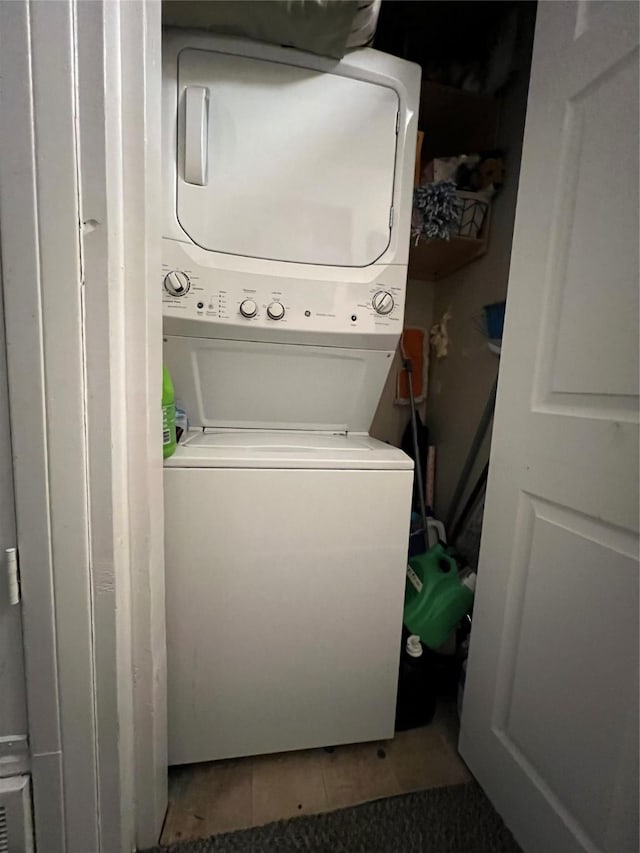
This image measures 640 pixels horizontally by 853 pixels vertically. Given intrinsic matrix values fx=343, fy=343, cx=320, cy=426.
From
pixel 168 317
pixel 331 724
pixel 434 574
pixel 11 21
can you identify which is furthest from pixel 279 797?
pixel 11 21

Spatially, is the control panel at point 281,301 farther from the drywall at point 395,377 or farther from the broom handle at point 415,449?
the drywall at point 395,377

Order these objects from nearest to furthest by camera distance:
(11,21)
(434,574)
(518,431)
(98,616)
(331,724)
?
(11,21), (98,616), (518,431), (331,724), (434,574)

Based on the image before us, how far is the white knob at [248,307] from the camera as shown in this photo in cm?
100

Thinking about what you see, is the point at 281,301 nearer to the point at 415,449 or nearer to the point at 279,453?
the point at 279,453

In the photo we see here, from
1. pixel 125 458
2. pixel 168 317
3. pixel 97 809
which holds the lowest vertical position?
pixel 97 809

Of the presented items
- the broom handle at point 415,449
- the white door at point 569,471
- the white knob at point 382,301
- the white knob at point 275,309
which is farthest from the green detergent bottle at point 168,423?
the broom handle at point 415,449

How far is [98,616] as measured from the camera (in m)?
0.64

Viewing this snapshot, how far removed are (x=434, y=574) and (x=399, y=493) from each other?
403 millimetres

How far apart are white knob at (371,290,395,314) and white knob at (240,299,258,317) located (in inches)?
14.3

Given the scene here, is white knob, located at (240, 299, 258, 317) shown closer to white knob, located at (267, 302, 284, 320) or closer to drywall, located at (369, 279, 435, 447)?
white knob, located at (267, 302, 284, 320)

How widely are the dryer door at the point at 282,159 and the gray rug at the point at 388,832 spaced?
4.95 feet

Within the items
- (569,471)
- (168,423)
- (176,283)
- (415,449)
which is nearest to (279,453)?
(168,423)

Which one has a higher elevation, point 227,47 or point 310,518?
point 227,47

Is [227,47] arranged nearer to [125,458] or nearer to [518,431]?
[125,458]
